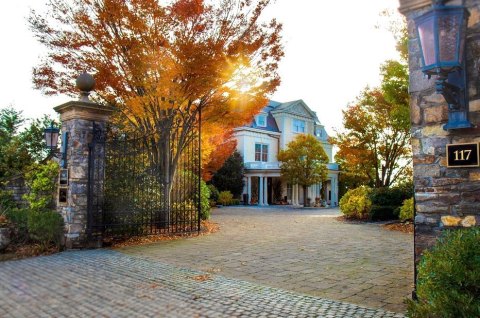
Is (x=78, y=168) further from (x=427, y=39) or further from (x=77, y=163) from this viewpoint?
(x=427, y=39)

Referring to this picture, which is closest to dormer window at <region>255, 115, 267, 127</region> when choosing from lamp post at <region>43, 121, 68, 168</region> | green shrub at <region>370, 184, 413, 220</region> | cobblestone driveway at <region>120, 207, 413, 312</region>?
Result: green shrub at <region>370, 184, 413, 220</region>

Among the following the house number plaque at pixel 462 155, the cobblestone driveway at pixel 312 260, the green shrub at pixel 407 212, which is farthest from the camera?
the green shrub at pixel 407 212

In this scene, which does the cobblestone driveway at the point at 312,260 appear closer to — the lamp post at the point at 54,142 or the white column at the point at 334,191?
the lamp post at the point at 54,142

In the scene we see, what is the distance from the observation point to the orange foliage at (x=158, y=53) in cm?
898

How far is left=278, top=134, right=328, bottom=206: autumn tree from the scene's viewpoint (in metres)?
24.9

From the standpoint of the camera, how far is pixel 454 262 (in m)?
2.70

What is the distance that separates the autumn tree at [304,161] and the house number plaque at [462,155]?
69.5 ft

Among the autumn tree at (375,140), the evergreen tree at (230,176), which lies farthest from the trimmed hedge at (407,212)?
the evergreen tree at (230,176)

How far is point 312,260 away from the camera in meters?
6.72

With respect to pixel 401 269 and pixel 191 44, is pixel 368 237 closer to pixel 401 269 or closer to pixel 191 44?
pixel 401 269

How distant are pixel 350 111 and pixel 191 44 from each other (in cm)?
1085

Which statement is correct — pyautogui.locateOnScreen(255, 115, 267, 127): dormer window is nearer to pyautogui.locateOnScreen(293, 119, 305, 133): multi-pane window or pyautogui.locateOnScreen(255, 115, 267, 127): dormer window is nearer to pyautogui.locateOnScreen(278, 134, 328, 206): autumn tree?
pyautogui.locateOnScreen(293, 119, 305, 133): multi-pane window

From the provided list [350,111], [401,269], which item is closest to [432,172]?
[401,269]

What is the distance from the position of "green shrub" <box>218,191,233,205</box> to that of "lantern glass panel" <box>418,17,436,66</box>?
2279 cm
